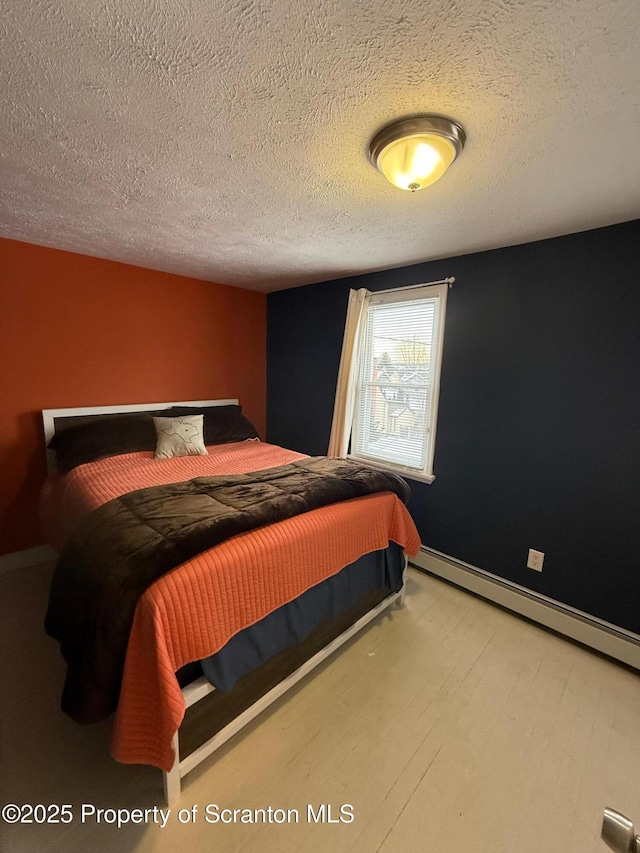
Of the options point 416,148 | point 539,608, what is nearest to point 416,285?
point 416,148

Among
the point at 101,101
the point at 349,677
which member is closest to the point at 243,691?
the point at 349,677

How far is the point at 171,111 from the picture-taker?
1065 millimetres

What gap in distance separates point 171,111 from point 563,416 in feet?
7.44

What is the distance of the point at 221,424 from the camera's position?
10.3 ft

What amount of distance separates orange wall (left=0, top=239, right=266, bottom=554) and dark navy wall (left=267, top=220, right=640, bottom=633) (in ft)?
6.05

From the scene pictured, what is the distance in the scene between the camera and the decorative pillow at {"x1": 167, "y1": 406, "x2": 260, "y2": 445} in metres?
3.06

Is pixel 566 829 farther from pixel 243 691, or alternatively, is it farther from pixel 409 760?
pixel 243 691

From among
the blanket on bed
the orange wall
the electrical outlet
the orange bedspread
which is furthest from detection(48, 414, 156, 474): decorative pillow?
the electrical outlet

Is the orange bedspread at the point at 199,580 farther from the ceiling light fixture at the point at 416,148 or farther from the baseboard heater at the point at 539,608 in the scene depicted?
the ceiling light fixture at the point at 416,148

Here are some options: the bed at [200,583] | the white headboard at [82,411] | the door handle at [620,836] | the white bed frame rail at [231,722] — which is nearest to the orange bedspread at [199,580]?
the bed at [200,583]

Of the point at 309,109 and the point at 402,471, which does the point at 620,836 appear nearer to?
the point at 309,109

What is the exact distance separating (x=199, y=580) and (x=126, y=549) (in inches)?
11.8

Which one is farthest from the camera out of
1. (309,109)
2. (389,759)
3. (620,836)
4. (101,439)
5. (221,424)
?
(221,424)

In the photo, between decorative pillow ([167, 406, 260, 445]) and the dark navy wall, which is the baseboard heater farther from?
decorative pillow ([167, 406, 260, 445])
